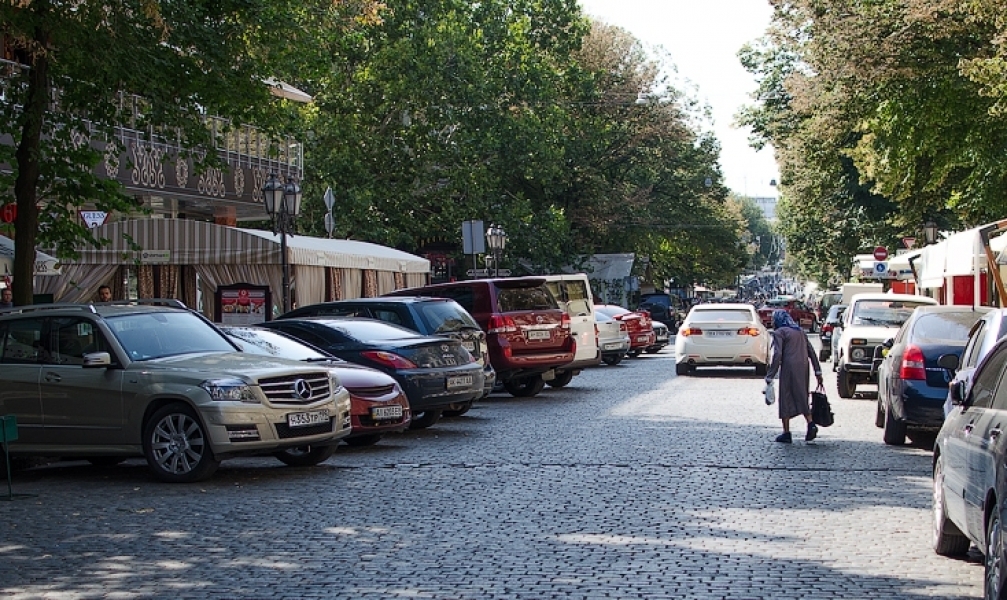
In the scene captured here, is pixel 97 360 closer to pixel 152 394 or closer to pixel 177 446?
pixel 152 394

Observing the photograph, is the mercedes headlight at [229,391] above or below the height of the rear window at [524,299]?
below

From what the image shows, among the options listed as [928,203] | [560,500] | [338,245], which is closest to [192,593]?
[560,500]

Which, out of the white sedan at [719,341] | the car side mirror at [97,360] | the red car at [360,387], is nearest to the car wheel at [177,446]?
the car side mirror at [97,360]

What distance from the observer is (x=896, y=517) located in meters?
10.5

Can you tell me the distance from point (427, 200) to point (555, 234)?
5.87m

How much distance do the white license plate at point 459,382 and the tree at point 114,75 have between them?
4342mm

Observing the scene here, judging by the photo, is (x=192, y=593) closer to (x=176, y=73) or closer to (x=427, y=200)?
(x=176, y=73)

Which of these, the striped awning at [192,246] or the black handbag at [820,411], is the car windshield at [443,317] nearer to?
the black handbag at [820,411]

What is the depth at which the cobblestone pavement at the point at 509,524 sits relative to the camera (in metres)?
8.03

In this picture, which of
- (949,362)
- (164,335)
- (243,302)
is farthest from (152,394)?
(243,302)

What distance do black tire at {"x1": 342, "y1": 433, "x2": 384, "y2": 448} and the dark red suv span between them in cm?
694

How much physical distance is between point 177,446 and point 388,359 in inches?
186

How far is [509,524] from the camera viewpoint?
1017cm

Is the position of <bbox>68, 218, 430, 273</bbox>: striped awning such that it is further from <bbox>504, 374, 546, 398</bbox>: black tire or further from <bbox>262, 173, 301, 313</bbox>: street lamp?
<bbox>504, 374, 546, 398</bbox>: black tire
